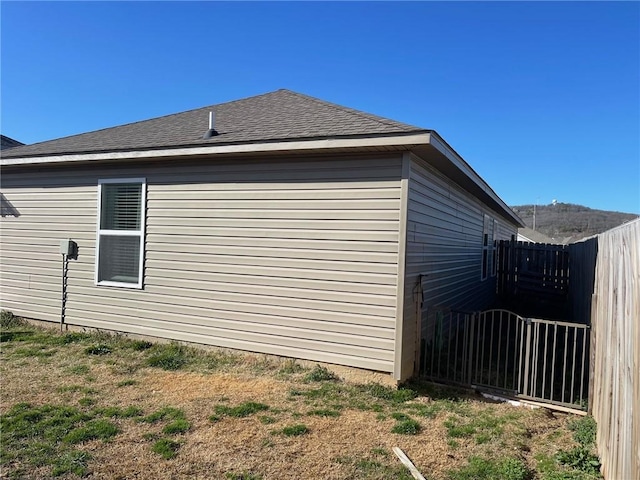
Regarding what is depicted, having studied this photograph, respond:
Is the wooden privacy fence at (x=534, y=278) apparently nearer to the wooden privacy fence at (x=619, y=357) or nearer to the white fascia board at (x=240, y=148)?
the wooden privacy fence at (x=619, y=357)

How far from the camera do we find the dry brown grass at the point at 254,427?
3145mm

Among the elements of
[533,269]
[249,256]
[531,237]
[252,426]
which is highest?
[531,237]

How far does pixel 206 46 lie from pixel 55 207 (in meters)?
4.19

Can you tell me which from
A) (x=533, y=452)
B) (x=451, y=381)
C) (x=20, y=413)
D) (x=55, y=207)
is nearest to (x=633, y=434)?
(x=533, y=452)

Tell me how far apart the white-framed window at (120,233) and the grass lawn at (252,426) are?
5.11ft

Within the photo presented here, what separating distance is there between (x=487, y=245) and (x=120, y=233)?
898 centimetres

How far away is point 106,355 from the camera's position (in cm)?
591

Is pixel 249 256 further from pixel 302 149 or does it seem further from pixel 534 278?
pixel 534 278

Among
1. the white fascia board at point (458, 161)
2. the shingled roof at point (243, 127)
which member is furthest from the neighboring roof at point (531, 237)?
the shingled roof at point (243, 127)

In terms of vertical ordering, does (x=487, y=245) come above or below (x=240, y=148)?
below

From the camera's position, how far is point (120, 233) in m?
6.83

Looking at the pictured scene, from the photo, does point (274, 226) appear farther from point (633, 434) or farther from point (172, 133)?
point (633, 434)

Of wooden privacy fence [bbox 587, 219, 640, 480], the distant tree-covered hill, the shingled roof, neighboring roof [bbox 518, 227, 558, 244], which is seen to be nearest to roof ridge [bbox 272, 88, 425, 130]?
the shingled roof

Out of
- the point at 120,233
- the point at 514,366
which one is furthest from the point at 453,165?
the point at 120,233
